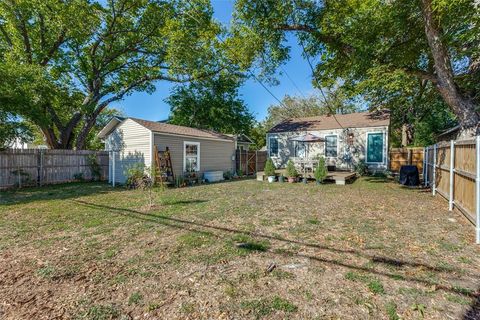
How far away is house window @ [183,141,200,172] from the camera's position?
41.1ft

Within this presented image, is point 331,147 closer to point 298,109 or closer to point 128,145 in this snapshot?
point 128,145

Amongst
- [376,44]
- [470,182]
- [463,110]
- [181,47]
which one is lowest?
[470,182]

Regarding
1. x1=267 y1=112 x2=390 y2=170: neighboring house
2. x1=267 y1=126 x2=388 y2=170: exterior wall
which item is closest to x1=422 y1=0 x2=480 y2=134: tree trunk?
x1=267 y1=112 x2=390 y2=170: neighboring house

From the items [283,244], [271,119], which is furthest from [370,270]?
[271,119]

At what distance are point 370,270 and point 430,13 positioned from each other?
7840mm

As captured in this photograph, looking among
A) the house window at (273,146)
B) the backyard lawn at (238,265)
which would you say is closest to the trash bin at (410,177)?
the backyard lawn at (238,265)

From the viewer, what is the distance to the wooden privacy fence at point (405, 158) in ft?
45.1

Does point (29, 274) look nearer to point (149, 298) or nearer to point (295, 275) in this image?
point (149, 298)

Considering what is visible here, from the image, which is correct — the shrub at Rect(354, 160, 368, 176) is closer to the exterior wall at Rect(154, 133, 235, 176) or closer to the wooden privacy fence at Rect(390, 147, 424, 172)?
the wooden privacy fence at Rect(390, 147, 424, 172)

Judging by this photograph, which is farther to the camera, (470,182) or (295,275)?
(470,182)

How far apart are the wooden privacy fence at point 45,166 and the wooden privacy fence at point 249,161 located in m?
8.61

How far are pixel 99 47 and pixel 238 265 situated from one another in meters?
19.5

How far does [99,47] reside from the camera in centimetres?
1678

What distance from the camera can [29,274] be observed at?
296 cm
